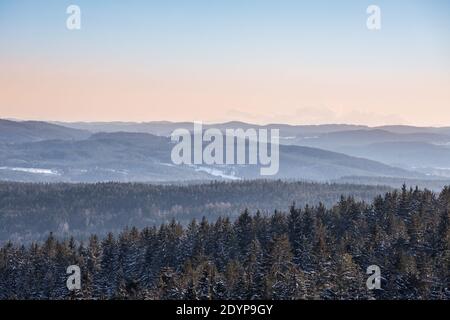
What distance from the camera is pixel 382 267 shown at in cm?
5959

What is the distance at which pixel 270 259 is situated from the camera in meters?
62.9

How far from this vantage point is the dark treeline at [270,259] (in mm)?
55688

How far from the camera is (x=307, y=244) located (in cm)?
6931

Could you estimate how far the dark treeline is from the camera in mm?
55688

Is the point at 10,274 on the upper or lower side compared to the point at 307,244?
lower

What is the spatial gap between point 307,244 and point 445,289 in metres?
17.2
